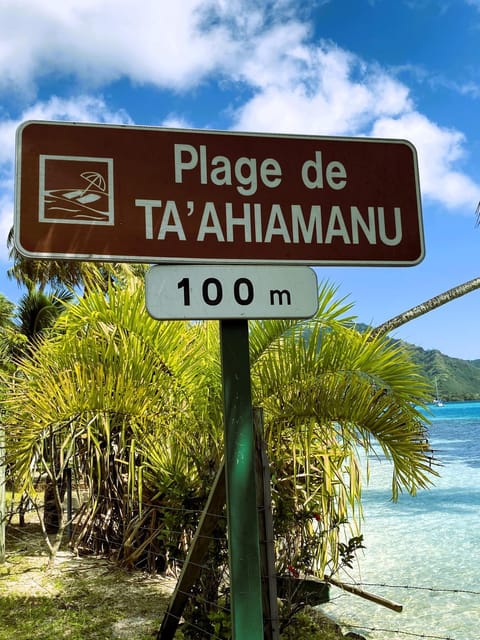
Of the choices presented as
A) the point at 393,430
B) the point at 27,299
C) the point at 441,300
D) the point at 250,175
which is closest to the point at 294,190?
the point at 250,175

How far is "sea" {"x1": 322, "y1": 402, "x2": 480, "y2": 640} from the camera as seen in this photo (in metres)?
6.30

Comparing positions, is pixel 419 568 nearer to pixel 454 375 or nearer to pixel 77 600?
pixel 77 600

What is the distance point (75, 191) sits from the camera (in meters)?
1.76

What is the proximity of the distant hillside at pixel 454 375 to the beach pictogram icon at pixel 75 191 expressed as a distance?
128721 millimetres

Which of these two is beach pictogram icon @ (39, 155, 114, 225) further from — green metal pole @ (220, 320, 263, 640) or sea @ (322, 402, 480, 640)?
sea @ (322, 402, 480, 640)

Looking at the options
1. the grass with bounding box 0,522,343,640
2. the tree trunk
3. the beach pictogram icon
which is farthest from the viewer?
the tree trunk

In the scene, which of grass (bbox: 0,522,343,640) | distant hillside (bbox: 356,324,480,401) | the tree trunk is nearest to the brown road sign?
grass (bbox: 0,522,343,640)

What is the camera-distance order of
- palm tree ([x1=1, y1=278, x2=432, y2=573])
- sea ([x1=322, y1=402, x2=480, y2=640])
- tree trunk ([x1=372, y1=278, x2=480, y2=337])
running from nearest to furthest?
palm tree ([x1=1, y1=278, x2=432, y2=573]) < sea ([x1=322, y1=402, x2=480, y2=640]) < tree trunk ([x1=372, y1=278, x2=480, y2=337])

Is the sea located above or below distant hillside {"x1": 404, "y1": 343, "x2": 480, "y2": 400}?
below

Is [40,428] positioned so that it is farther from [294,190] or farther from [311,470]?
[294,190]

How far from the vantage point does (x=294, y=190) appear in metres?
1.93

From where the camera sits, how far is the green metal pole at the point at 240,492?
1789mm

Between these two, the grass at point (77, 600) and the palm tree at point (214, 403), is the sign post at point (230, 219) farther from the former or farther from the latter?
the grass at point (77, 600)

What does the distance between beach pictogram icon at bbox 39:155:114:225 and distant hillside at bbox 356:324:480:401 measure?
422 feet
